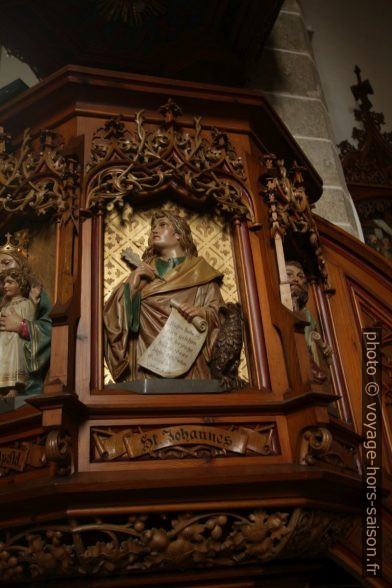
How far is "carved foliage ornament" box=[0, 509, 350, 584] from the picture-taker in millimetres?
2080

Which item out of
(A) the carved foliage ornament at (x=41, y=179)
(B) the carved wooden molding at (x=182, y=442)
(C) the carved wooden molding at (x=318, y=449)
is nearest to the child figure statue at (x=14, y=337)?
(A) the carved foliage ornament at (x=41, y=179)

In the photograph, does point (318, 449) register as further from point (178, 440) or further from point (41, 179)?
point (41, 179)

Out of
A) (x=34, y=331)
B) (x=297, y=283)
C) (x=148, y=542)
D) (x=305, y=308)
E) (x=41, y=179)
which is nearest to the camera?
(x=148, y=542)

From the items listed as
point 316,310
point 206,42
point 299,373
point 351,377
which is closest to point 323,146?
point 206,42

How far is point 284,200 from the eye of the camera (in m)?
3.04

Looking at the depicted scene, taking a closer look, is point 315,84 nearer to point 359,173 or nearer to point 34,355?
point 359,173

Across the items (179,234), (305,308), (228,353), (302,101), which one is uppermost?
(302,101)

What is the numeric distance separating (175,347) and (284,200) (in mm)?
1017

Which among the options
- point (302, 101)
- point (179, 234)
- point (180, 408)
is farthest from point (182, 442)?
point (302, 101)

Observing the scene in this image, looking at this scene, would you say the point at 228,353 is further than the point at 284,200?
No

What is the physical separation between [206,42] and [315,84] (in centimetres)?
147

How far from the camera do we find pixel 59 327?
2.35 metres

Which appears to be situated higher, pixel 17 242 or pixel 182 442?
pixel 17 242

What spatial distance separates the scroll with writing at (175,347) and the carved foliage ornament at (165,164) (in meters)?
0.63
